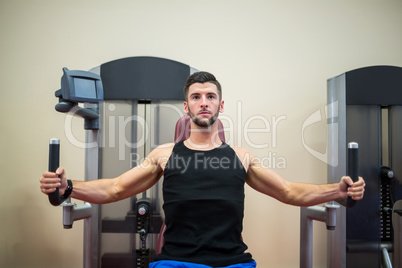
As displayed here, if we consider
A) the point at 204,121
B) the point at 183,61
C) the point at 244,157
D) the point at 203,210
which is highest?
the point at 183,61

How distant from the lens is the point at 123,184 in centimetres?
137

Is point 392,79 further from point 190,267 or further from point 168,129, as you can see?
point 190,267

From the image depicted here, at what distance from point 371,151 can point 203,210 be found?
1.29 m

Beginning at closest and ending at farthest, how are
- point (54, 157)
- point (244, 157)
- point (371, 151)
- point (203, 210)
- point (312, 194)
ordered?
point (54, 157) < point (203, 210) < point (312, 194) < point (244, 157) < point (371, 151)

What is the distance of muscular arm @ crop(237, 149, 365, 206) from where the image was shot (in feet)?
4.28

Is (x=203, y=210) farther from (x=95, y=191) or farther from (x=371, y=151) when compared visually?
(x=371, y=151)

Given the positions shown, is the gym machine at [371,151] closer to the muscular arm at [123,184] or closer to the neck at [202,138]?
the neck at [202,138]

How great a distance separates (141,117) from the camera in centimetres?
179

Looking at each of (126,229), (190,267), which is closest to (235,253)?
(190,267)

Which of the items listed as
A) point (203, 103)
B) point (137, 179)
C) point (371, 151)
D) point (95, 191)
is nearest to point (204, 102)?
point (203, 103)

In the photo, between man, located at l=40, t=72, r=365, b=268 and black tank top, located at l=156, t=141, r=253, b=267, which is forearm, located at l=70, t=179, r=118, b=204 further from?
black tank top, located at l=156, t=141, r=253, b=267

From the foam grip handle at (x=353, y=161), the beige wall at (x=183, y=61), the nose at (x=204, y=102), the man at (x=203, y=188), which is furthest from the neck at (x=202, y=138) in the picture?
the beige wall at (x=183, y=61)

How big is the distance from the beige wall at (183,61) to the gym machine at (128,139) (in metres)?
0.53

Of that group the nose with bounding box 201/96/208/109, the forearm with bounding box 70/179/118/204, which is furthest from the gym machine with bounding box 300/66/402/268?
the forearm with bounding box 70/179/118/204
